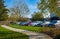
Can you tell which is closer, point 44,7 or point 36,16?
point 44,7

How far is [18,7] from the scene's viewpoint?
71438 millimetres

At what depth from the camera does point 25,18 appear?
75125 mm

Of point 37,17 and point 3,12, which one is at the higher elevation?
point 3,12

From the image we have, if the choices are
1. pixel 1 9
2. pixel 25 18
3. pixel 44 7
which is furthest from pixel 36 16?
pixel 44 7

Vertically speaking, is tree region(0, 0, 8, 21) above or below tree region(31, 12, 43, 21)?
above

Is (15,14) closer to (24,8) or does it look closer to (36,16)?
(24,8)

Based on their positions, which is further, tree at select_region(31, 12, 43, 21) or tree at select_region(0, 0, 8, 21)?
tree at select_region(31, 12, 43, 21)

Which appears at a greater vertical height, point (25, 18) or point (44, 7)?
point (44, 7)

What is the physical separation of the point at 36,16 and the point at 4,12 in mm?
14661

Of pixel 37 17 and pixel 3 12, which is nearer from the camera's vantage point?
pixel 3 12

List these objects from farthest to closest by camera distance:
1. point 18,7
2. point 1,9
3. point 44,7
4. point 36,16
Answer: point 36,16 < point 1,9 < point 18,7 < point 44,7

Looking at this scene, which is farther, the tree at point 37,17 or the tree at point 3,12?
the tree at point 37,17

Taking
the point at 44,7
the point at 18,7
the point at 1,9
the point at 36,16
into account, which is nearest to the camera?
the point at 44,7

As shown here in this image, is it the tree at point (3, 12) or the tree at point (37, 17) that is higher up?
the tree at point (3, 12)
